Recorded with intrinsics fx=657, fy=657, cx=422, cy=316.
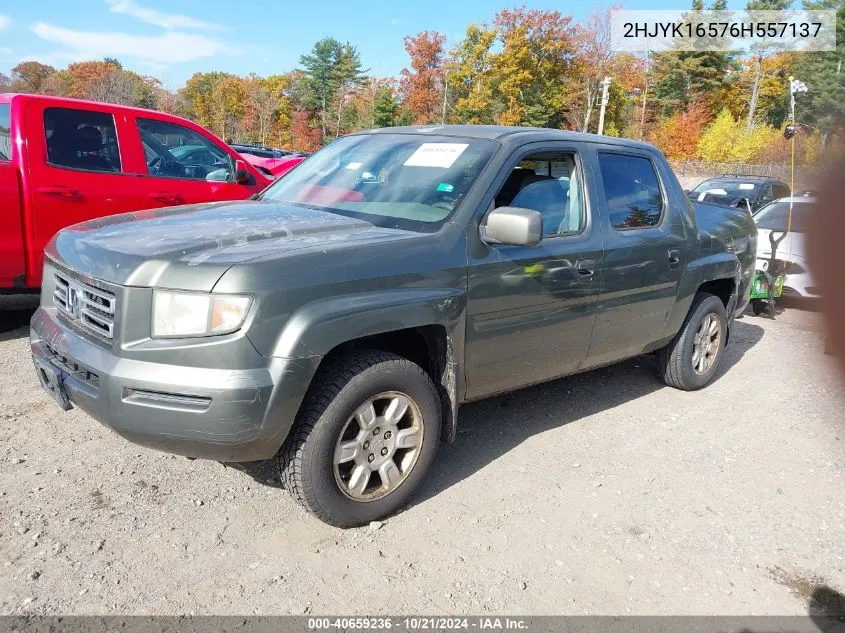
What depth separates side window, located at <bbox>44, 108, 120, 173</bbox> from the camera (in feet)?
18.2

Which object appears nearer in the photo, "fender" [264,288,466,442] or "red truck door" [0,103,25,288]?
"fender" [264,288,466,442]

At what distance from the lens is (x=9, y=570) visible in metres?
2.66

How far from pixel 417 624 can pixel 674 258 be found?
3.16 metres

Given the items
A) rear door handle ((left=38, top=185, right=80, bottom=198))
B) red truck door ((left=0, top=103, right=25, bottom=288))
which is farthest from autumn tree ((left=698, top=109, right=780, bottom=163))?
red truck door ((left=0, top=103, right=25, bottom=288))

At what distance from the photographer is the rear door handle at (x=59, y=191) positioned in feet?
17.7

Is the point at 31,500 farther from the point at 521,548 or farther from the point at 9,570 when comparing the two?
the point at 521,548

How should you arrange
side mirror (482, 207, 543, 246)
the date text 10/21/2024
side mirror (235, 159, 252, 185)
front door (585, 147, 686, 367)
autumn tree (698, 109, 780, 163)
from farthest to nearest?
autumn tree (698, 109, 780, 163), side mirror (235, 159, 252, 185), front door (585, 147, 686, 367), side mirror (482, 207, 543, 246), the date text 10/21/2024

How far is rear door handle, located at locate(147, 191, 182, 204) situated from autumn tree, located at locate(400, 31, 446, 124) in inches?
2127

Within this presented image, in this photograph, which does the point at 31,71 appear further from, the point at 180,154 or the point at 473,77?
the point at 180,154

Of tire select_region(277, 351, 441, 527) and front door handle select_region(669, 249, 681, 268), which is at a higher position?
front door handle select_region(669, 249, 681, 268)

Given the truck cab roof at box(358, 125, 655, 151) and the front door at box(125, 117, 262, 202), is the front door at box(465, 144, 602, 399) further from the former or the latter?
the front door at box(125, 117, 262, 202)

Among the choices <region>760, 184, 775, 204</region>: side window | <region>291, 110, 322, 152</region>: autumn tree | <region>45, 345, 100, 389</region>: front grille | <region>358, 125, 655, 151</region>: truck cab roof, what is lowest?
<region>45, 345, 100, 389</region>: front grille

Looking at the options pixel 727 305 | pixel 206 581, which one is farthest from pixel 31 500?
pixel 727 305

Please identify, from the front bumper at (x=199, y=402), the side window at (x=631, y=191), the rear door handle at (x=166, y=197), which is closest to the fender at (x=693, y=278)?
the side window at (x=631, y=191)
